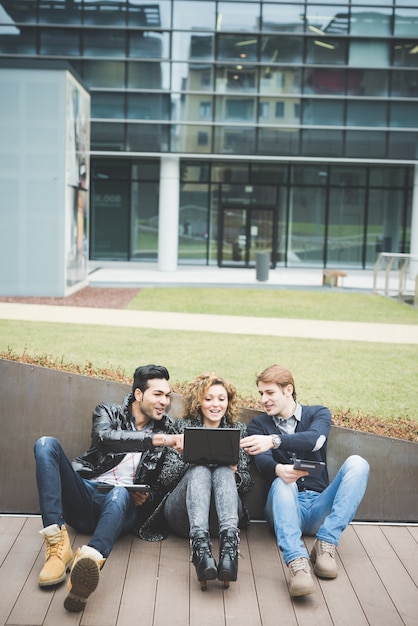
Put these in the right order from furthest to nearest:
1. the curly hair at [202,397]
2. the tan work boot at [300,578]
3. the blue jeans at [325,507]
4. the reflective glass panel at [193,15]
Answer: the reflective glass panel at [193,15] < the curly hair at [202,397] < the blue jeans at [325,507] < the tan work boot at [300,578]

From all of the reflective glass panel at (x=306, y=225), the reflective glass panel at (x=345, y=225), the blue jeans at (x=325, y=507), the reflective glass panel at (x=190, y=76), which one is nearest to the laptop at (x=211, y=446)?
the blue jeans at (x=325, y=507)

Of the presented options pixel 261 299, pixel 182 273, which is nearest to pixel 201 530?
pixel 261 299

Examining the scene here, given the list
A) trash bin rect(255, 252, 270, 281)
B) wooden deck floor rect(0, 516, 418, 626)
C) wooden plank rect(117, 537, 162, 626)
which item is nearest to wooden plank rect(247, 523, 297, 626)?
wooden deck floor rect(0, 516, 418, 626)

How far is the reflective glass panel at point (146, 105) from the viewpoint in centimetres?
2919

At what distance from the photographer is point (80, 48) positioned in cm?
2903

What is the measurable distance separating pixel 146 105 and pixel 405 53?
9.13 m

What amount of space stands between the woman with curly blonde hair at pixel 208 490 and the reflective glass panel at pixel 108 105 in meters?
24.9

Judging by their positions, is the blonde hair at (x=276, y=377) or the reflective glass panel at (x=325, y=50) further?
the reflective glass panel at (x=325, y=50)

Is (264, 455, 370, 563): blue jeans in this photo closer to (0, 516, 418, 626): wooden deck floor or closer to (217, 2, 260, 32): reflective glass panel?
(0, 516, 418, 626): wooden deck floor

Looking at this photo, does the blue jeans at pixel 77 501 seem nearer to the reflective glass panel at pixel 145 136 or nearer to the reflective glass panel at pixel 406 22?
the reflective glass panel at pixel 145 136

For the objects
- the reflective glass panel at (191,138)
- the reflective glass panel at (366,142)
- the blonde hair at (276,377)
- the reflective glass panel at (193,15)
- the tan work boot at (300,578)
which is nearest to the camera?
the tan work boot at (300,578)

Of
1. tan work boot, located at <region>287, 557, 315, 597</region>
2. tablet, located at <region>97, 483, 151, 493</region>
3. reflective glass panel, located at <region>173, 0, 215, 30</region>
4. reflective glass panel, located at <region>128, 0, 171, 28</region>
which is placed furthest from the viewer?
reflective glass panel, located at <region>173, 0, 215, 30</region>

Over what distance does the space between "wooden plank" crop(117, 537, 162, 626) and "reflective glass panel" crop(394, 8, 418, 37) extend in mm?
27141

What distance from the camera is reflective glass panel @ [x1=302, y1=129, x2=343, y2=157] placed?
29812 mm
